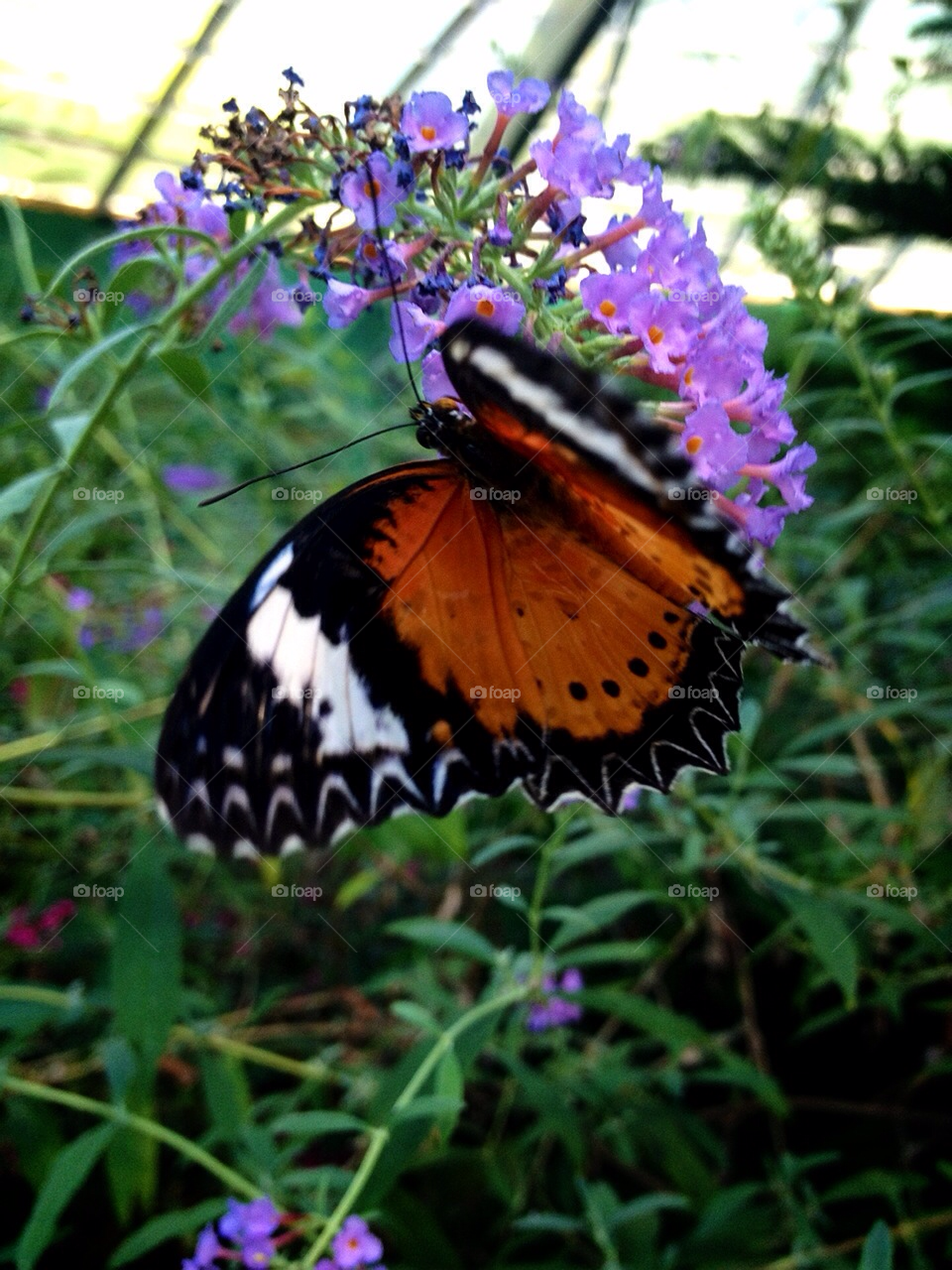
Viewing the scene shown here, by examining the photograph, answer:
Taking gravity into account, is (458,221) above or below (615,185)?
below

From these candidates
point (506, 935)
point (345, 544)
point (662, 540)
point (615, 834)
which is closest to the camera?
point (662, 540)

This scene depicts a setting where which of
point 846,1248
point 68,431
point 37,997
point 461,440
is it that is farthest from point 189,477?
point 846,1248

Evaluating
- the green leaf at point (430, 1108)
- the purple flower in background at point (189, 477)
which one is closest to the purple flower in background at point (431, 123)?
the green leaf at point (430, 1108)

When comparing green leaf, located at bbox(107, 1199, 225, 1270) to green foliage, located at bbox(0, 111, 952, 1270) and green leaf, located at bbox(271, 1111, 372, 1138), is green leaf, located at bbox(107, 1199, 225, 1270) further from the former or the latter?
green leaf, located at bbox(271, 1111, 372, 1138)

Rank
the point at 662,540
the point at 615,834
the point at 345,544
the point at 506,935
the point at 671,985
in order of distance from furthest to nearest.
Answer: the point at 671,985 → the point at 506,935 → the point at 615,834 → the point at 345,544 → the point at 662,540

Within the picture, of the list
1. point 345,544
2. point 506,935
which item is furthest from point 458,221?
point 506,935

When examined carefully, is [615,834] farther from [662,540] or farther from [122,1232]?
[122,1232]

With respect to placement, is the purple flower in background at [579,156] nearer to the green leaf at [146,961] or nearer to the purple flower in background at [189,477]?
the green leaf at [146,961]
